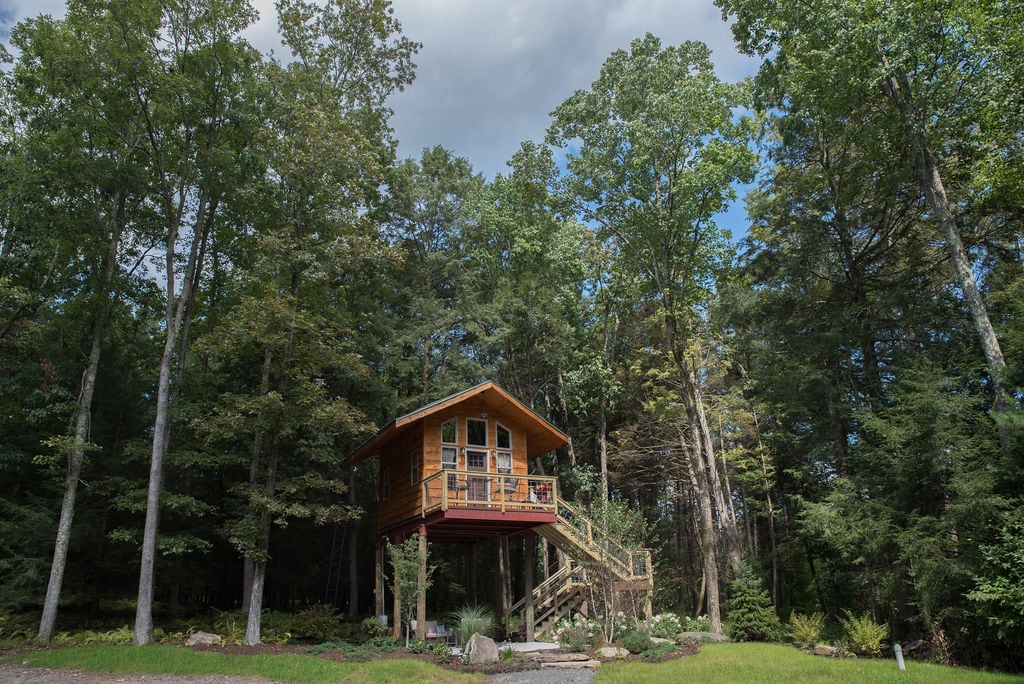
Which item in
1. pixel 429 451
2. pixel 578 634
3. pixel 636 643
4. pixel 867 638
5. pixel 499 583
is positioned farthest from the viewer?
pixel 499 583

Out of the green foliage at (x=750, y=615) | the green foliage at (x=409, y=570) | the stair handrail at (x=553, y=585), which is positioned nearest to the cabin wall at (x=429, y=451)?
the green foliage at (x=409, y=570)

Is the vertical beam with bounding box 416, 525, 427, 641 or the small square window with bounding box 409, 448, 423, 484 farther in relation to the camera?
the small square window with bounding box 409, 448, 423, 484

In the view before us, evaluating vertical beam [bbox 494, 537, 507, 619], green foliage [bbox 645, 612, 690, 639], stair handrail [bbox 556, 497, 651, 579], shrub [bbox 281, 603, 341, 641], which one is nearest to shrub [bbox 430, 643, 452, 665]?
shrub [bbox 281, 603, 341, 641]

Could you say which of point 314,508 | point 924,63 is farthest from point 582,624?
point 924,63

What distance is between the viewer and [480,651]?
13.1 meters

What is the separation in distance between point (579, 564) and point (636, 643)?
11.4ft

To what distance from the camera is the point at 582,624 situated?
16000mm

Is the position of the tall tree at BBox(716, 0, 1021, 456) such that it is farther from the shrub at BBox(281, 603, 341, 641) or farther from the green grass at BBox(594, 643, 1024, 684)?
the shrub at BBox(281, 603, 341, 641)

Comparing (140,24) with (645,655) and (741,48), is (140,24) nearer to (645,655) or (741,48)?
(741,48)

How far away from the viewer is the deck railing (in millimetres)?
15250

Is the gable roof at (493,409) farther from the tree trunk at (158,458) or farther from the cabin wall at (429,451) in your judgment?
the tree trunk at (158,458)

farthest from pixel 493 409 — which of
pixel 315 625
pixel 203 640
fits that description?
pixel 203 640

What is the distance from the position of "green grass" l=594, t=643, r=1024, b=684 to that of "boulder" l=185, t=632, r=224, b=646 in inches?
368

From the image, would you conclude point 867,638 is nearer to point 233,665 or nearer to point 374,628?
point 374,628
